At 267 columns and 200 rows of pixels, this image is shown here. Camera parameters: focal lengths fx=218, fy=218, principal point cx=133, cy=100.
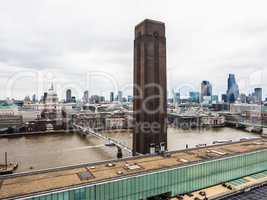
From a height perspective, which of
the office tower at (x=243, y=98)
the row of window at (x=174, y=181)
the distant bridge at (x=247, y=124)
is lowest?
the distant bridge at (x=247, y=124)

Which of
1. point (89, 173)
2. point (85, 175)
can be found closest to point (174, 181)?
point (89, 173)

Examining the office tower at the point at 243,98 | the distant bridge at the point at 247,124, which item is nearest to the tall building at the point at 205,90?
the office tower at the point at 243,98

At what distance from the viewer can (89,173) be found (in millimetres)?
20500

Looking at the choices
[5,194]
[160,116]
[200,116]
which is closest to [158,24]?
[160,116]

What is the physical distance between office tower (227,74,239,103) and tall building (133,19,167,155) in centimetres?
16137

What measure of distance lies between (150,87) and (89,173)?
18.4m

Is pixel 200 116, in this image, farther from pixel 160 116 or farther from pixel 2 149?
pixel 2 149

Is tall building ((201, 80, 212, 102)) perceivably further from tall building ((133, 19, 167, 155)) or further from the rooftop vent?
the rooftop vent

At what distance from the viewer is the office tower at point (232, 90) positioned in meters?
180

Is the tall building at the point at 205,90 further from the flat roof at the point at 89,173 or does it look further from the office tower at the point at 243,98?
the flat roof at the point at 89,173

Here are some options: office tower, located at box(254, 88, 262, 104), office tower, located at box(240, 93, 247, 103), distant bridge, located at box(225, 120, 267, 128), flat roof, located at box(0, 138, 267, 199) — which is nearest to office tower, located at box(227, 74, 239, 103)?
office tower, located at box(240, 93, 247, 103)

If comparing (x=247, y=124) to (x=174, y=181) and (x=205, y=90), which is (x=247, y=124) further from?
(x=205, y=90)

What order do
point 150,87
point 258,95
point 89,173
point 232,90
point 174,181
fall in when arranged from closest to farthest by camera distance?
point 89,173 < point 174,181 < point 150,87 < point 258,95 < point 232,90

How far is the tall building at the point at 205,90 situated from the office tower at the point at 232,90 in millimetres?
16010
